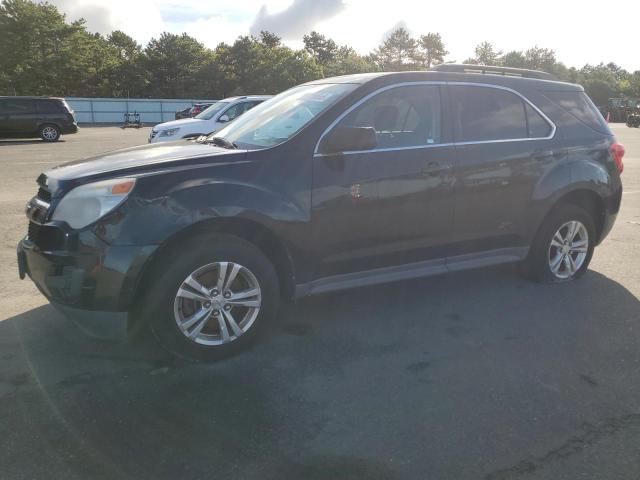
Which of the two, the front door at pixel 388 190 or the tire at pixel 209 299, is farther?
the front door at pixel 388 190

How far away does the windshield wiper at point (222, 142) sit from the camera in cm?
397

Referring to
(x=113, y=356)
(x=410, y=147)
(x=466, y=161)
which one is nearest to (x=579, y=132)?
(x=466, y=161)

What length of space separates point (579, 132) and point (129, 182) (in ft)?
13.0

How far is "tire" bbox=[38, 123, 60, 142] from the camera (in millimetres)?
21156

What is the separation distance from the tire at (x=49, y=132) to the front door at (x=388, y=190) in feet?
67.5

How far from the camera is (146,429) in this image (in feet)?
9.12

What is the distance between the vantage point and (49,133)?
2136 cm

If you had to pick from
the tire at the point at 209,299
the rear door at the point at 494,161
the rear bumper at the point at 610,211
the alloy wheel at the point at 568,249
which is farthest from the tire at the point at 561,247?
the tire at the point at 209,299

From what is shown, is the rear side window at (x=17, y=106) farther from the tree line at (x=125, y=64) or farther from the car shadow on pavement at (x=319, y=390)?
the tree line at (x=125, y=64)

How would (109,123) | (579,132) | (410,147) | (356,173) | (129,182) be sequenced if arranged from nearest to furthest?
(129,182) → (356,173) → (410,147) → (579,132) → (109,123)

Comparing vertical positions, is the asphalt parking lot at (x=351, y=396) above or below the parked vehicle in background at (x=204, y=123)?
below

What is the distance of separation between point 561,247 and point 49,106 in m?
21.1

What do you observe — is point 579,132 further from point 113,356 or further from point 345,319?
point 113,356

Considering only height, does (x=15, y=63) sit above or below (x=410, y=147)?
above
